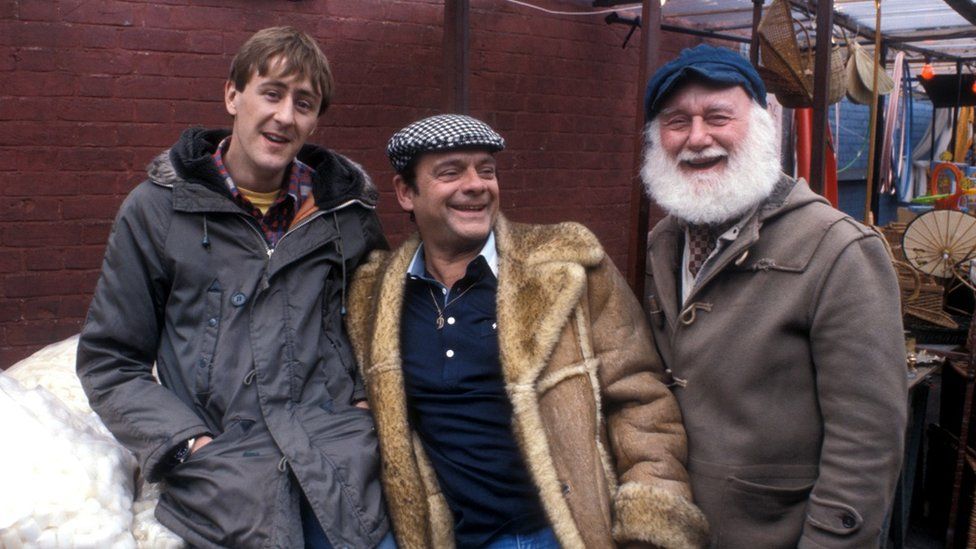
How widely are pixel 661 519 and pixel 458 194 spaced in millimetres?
1047

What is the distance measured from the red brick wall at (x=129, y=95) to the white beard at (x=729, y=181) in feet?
9.76

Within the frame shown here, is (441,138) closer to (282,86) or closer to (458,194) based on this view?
(458,194)

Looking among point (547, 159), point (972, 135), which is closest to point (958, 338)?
point (547, 159)

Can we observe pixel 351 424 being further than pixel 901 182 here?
No

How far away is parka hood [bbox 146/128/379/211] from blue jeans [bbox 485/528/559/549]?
1.08 meters

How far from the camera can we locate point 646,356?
2.32 metres

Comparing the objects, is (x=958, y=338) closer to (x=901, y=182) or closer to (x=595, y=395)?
(x=595, y=395)

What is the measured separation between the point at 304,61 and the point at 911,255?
4908mm

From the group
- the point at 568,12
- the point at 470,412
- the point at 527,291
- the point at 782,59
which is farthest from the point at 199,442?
the point at 568,12

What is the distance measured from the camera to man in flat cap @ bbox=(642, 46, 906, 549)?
1956 millimetres

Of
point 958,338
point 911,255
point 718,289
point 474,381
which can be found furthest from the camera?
point 911,255

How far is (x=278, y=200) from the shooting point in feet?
8.09

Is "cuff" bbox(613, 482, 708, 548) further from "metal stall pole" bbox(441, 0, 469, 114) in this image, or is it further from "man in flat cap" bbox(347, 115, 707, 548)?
"metal stall pole" bbox(441, 0, 469, 114)

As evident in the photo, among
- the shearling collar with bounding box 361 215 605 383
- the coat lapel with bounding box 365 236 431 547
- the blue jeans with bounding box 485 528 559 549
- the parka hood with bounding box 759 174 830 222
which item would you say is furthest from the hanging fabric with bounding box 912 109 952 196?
the coat lapel with bounding box 365 236 431 547
